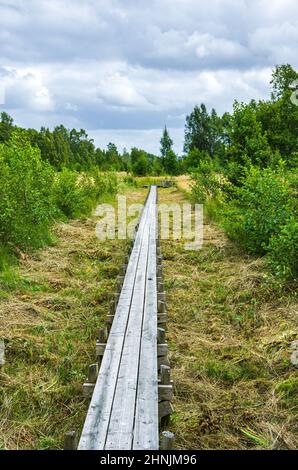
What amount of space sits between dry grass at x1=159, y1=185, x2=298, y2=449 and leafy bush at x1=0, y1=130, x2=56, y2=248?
3158 millimetres

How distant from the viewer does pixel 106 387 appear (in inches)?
136

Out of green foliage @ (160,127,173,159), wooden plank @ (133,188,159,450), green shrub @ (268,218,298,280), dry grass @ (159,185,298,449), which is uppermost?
green foliage @ (160,127,173,159)

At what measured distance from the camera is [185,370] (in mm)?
4516

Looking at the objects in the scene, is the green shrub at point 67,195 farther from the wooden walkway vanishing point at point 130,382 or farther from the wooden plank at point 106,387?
the wooden plank at point 106,387

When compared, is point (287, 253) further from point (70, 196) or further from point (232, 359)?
point (70, 196)

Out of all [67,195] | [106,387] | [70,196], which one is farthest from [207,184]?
[106,387]

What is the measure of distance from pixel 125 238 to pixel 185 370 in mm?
7219

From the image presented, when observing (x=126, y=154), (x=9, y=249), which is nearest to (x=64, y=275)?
(x=9, y=249)

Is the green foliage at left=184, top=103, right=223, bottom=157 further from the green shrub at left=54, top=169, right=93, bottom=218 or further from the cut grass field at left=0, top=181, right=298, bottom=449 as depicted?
the cut grass field at left=0, top=181, right=298, bottom=449

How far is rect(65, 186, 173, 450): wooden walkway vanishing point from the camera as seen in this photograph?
2857 millimetres

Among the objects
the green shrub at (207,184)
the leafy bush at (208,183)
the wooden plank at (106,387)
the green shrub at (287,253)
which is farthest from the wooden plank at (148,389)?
the green shrub at (207,184)

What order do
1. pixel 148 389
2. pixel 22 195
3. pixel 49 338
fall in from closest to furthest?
pixel 148 389 → pixel 49 338 → pixel 22 195

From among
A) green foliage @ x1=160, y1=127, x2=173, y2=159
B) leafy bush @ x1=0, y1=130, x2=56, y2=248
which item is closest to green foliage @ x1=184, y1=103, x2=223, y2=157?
green foliage @ x1=160, y1=127, x2=173, y2=159

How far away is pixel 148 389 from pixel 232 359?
163cm
